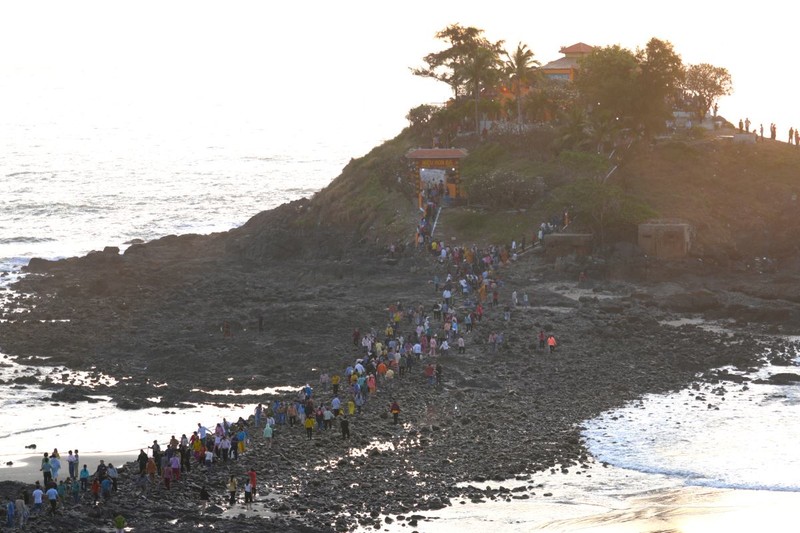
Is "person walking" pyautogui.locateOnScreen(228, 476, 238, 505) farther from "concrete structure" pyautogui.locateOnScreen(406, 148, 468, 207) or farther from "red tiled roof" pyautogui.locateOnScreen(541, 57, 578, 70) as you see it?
"red tiled roof" pyautogui.locateOnScreen(541, 57, 578, 70)

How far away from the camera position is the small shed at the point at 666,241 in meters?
56.6

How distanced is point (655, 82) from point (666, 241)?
43.9ft

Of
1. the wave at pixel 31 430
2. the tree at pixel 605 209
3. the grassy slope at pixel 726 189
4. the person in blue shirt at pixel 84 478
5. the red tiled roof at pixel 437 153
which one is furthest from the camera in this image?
the red tiled roof at pixel 437 153

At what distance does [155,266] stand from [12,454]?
84.2 feet

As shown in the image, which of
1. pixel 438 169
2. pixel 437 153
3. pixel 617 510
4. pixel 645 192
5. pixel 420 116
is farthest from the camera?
pixel 420 116

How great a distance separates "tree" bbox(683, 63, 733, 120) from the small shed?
23.8 meters

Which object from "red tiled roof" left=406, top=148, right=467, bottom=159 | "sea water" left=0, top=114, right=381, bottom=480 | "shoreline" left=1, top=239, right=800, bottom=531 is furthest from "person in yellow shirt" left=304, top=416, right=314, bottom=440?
"red tiled roof" left=406, top=148, right=467, bottom=159

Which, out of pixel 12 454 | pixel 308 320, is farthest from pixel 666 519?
pixel 308 320

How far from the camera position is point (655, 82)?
67.4 meters

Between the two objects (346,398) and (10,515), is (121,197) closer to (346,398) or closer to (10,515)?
(346,398)

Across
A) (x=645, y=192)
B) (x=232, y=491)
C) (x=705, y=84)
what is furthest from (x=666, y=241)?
(x=232, y=491)

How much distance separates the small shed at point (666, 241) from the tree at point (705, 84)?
78.2ft

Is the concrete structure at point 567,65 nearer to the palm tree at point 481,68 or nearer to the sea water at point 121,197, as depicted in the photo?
the palm tree at point 481,68

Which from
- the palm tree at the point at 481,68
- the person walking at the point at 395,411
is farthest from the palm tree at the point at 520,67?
the person walking at the point at 395,411
